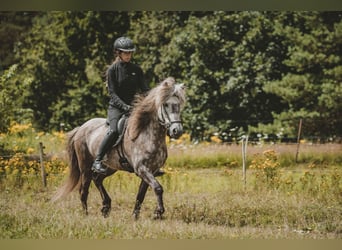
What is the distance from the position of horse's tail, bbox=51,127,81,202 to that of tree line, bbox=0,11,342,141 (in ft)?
1.61

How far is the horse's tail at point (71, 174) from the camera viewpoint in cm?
668

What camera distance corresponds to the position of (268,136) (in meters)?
7.26

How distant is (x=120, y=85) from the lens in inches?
247

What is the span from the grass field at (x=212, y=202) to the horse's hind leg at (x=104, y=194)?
6 centimetres

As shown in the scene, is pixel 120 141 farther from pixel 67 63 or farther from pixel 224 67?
pixel 224 67

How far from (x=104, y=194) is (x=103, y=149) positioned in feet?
1.79

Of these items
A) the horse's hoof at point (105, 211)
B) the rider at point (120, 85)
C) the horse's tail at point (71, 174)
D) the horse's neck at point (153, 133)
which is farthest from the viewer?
the horse's tail at point (71, 174)

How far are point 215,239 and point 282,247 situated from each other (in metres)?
0.64

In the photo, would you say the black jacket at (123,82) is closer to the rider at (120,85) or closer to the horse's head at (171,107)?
the rider at (120,85)

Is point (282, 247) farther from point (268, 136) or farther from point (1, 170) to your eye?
point (1, 170)

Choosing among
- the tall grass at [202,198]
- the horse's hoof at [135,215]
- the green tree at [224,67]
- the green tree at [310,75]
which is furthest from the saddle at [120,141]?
the green tree at [310,75]

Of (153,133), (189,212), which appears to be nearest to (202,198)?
(189,212)

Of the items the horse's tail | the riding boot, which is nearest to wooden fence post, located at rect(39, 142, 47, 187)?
the horse's tail

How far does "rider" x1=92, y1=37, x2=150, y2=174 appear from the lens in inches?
245
